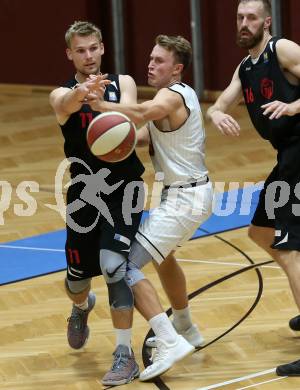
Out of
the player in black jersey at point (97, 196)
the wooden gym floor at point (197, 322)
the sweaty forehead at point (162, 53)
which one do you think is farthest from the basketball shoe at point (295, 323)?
the sweaty forehead at point (162, 53)

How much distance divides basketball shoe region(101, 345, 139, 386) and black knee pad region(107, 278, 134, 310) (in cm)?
29

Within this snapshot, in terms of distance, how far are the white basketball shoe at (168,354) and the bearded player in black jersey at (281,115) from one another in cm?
60

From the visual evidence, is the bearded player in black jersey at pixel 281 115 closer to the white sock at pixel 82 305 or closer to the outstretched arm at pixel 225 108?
the outstretched arm at pixel 225 108

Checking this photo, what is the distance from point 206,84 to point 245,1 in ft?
29.0

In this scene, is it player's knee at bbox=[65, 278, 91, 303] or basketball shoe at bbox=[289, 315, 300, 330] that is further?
basketball shoe at bbox=[289, 315, 300, 330]

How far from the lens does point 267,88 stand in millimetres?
6742

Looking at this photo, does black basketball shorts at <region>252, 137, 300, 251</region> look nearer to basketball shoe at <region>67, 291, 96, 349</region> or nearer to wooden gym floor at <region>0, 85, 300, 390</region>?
wooden gym floor at <region>0, 85, 300, 390</region>

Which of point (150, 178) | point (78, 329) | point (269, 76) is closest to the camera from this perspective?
point (269, 76)

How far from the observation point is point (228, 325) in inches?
298

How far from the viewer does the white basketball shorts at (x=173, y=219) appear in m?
6.68

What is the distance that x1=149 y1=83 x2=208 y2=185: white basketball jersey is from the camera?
677 cm

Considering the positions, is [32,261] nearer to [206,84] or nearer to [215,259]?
[215,259]

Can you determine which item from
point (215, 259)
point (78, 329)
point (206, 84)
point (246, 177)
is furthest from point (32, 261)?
point (206, 84)

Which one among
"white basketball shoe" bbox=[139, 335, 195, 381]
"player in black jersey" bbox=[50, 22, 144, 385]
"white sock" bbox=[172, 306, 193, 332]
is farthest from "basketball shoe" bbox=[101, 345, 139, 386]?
"white sock" bbox=[172, 306, 193, 332]
